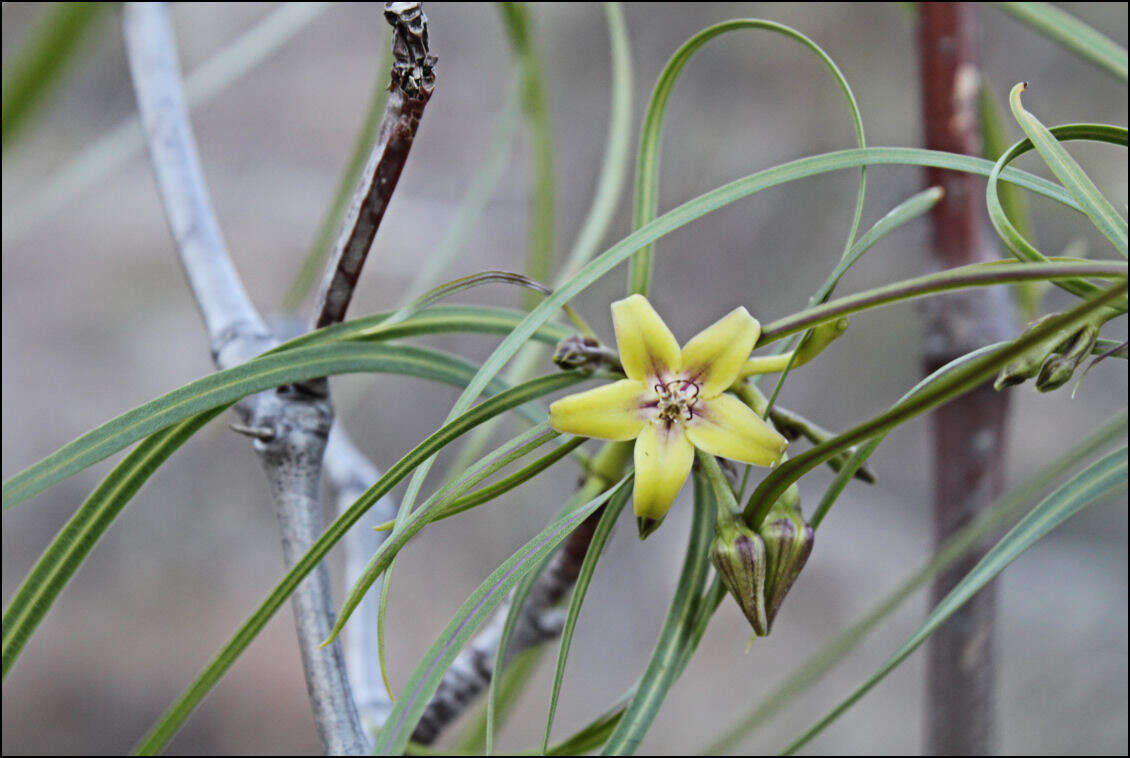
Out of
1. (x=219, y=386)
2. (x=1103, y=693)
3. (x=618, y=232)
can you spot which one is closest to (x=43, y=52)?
(x=219, y=386)

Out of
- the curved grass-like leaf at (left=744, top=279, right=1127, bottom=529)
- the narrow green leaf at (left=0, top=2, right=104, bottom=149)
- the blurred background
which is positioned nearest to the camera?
the curved grass-like leaf at (left=744, top=279, right=1127, bottom=529)

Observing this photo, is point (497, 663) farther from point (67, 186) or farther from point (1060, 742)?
point (1060, 742)

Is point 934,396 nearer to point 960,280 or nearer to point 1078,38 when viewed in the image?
point 960,280

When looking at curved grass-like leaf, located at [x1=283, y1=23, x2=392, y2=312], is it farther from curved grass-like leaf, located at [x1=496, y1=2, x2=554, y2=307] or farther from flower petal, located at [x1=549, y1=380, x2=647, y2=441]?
flower petal, located at [x1=549, y1=380, x2=647, y2=441]

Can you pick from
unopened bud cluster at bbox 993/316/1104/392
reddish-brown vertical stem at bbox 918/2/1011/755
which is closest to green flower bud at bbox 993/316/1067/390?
unopened bud cluster at bbox 993/316/1104/392

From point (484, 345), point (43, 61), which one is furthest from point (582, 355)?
point (484, 345)

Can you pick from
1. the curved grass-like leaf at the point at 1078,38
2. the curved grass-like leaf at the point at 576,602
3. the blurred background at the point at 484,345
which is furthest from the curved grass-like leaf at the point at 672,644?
the blurred background at the point at 484,345
